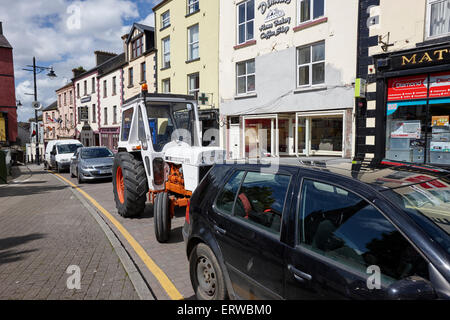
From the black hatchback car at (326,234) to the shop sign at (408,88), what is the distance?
8.37 metres

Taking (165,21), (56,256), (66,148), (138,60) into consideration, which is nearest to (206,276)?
(56,256)

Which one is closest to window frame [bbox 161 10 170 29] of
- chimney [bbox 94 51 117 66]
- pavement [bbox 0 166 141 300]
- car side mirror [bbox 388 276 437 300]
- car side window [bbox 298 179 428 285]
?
chimney [bbox 94 51 117 66]

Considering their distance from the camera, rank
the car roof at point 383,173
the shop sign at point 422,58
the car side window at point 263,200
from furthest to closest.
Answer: the shop sign at point 422,58
the car side window at point 263,200
the car roof at point 383,173

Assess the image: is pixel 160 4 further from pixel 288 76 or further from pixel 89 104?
pixel 89 104

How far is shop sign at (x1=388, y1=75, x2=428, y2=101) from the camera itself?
9.42 metres

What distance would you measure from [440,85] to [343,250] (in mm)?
9538

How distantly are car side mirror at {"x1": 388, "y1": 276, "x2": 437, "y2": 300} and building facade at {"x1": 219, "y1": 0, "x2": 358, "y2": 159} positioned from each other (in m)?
10.5

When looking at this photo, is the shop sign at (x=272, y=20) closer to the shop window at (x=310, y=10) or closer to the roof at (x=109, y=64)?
the shop window at (x=310, y=10)

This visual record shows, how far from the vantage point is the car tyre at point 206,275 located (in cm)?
280

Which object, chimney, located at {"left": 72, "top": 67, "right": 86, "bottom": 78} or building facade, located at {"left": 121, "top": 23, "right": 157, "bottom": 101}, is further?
chimney, located at {"left": 72, "top": 67, "right": 86, "bottom": 78}

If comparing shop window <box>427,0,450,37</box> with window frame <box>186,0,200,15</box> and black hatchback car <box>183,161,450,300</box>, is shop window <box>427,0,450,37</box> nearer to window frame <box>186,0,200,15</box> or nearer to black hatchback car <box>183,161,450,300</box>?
black hatchback car <box>183,161,450,300</box>

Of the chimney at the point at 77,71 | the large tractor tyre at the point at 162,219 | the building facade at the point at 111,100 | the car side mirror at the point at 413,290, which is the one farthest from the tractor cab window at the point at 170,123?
the chimney at the point at 77,71

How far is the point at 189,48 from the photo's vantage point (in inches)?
760
